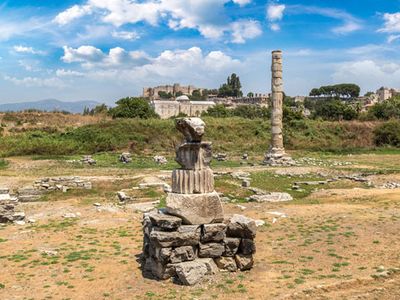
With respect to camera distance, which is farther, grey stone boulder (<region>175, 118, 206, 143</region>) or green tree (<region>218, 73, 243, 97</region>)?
green tree (<region>218, 73, 243, 97</region>)

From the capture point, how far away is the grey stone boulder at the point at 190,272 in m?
8.82

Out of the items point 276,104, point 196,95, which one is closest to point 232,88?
point 196,95

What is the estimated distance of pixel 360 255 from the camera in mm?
10344

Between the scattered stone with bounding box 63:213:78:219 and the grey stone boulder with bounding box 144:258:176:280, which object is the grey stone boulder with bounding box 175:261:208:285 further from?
the scattered stone with bounding box 63:213:78:219

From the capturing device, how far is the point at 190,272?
8883 millimetres

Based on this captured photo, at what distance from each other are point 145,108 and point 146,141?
1833cm

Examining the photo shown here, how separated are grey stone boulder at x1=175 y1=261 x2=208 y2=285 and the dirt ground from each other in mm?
163

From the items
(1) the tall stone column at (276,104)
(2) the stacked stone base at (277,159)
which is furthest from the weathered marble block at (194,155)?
(1) the tall stone column at (276,104)

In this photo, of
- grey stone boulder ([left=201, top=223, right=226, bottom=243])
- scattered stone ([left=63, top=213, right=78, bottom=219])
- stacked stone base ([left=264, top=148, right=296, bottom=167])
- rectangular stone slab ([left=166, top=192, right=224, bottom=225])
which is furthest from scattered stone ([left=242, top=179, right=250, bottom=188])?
grey stone boulder ([left=201, top=223, right=226, bottom=243])

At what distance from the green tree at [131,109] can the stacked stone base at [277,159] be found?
30.0 m

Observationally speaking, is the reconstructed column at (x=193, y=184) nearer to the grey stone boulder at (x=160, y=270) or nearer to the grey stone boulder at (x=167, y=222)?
the grey stone boulder at (x=167, y=222)

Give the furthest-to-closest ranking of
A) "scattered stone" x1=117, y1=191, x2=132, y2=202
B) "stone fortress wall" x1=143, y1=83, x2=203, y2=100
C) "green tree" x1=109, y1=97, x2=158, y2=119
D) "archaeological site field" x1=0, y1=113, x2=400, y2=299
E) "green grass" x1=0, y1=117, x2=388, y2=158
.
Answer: "stone fortress wall" x1=143, y1=83, x2=203, y2=100, "green tree" x1=109, y1=97, x2=158, y2=119, "green grass" x1=0, y1=117, x2=388, y2=158, "scattered stone" x1=117, y1=191, x2=132, y2=202, "archaeological site field" x1=0, y1=113, x2=400, y2=299

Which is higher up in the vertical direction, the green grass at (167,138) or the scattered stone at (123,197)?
the green grass at (167,138)

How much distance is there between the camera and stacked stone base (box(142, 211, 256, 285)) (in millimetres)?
9047
